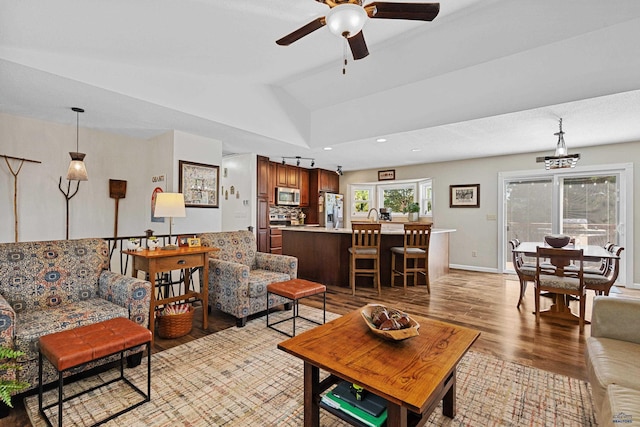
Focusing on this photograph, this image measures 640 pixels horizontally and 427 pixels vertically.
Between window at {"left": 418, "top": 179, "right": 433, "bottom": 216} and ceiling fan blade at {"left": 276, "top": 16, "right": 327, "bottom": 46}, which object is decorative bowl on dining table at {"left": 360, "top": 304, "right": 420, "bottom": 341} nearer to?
ceiling fan blade at {"left": 276, "top": 16, "right": 327, "bottom": 46}

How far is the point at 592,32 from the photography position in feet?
9.20

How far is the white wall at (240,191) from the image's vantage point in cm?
597

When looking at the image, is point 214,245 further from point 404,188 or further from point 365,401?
point 404,188

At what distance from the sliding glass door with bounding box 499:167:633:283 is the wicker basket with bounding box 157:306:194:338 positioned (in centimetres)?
574

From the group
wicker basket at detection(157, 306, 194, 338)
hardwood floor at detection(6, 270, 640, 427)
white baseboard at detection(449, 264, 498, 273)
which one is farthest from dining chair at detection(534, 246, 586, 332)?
wicker basket at detection(157, 306, 194, 338)

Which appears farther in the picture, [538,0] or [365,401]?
[538,0]

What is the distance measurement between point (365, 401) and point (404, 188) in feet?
21.2

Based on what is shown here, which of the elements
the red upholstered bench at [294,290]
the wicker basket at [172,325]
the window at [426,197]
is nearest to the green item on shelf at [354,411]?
the red upholstered bench at [294,290]

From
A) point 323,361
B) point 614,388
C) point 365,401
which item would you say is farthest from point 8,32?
point 614,388

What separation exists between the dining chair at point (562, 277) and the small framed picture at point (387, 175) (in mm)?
4354

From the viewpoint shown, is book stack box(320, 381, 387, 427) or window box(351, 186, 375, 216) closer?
book stack box(320, 381, 387, 427)

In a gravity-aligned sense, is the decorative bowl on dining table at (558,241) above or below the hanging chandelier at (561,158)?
below

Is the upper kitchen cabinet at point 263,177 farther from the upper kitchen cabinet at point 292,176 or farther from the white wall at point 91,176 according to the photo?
the white wall at point 91,176

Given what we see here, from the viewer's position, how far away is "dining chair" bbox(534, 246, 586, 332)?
306 cm
